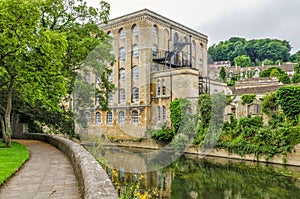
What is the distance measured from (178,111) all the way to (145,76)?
541cm

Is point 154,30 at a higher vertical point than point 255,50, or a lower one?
lower

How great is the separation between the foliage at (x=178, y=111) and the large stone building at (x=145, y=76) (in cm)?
97

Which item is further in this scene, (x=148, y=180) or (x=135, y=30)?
(x=135, y=30)

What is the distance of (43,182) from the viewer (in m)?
6.54

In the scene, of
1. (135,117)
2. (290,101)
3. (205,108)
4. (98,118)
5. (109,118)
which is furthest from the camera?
(98,118)

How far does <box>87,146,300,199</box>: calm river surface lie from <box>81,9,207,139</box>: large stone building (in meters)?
7.84

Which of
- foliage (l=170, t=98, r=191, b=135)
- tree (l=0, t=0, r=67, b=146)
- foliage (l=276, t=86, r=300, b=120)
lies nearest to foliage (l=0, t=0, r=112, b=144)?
tree (l=0, t=0, r=67, b=146)

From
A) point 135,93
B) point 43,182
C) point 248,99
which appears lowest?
point 43,182

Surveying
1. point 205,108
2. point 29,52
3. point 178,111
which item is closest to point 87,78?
point 29,52

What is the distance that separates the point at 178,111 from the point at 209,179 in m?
9.97

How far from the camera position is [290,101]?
702 inches

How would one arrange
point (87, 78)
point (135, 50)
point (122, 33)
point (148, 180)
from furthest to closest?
point (122, 33), point (135, 50), point (87, 78), point (148, 180)

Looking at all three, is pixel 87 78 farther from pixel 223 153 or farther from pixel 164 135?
pixel 223 153

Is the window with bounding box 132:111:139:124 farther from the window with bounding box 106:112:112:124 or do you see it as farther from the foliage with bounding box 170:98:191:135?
the foliage with bounding box 170:98:191:135
